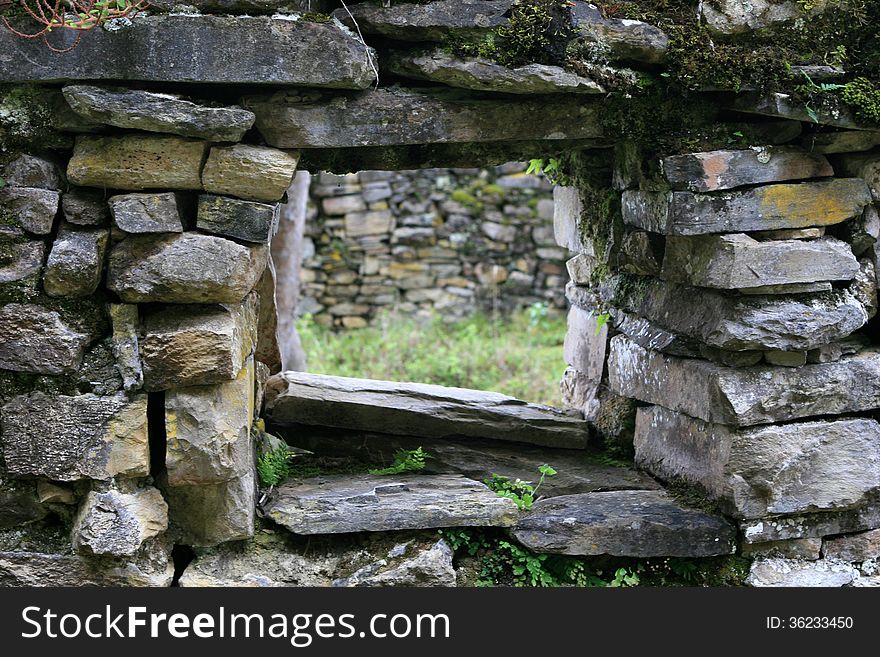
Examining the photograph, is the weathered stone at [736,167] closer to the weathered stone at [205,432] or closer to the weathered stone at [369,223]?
the weathered stone at [205,432]

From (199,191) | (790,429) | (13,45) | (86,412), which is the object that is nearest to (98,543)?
(86,412)

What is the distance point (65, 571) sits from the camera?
3318 mm

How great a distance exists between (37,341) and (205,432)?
650 millimetres

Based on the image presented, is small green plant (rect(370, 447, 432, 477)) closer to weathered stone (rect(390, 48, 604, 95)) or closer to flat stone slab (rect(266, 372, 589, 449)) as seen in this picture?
flat stone slab (rect(266, 372, 589, 449))

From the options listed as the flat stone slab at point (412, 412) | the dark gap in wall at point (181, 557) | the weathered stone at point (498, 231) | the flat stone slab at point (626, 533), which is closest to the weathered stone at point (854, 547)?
the flat stone slab at point (626, 533)

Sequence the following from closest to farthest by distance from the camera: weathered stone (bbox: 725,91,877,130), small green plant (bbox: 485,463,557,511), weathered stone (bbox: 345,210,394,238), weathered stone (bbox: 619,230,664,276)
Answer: weathered stone (bbox: 725,91,877,130) < small green plant (bbox: 485,463,557,511) < weathered stone (bbox: 619,230,664,276) < weathered stone (bbox: 345,210,394,238)

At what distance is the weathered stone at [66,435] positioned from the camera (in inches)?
126

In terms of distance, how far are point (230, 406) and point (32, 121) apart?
46.8 inches

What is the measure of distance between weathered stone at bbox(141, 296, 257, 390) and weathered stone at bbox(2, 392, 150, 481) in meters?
0.18

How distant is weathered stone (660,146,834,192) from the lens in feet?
11.1

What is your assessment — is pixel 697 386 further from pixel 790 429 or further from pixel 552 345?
pixel 552 345

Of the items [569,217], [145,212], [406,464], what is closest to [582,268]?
[569,217]

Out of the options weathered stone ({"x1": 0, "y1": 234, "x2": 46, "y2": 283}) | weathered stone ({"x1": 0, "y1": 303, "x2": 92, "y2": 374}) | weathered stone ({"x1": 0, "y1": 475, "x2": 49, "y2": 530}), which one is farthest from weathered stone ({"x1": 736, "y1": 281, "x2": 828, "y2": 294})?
weathered stone ({"x1": 0, "y1": 475, "x2": 49, "y2": 530})

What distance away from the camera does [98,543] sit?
10.6ft
